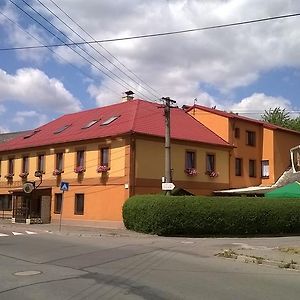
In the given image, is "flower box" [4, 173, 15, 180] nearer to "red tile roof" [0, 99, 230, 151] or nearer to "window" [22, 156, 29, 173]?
"window" [22, 156, 29, 173]

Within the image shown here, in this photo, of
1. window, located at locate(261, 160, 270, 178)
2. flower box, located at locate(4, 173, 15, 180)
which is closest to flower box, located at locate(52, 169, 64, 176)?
flower box, located at locate(4, 173, 15, 180)

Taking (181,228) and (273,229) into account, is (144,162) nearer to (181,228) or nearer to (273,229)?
(181,228)

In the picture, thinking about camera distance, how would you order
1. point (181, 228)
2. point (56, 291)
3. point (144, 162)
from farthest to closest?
point (144, 162)
point (181, 228)
point (56, 291)

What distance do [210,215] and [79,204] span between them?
11625 millimetres

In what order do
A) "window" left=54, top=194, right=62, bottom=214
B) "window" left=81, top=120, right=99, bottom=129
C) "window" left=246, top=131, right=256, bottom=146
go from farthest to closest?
"window" left=246, top=131, right=256, bottom=146
"window" left=81, top=120, right=99, bottom=129
"window" left=54, top=194, right=62, bottom=214

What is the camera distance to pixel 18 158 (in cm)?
4141

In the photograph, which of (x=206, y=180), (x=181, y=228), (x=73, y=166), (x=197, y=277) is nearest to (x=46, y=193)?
(x=73, y=166)

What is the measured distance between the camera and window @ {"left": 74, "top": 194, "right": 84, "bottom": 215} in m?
34.6

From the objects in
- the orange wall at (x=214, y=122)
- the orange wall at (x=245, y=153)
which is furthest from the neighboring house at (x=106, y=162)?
the orange wall at (x=245, y=153)

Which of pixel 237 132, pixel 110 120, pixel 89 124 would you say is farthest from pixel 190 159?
pixel 89 124

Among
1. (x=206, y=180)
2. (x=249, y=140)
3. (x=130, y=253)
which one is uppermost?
(x=249, y=140)

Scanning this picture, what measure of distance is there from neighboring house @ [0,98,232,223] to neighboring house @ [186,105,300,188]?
3.38 ft

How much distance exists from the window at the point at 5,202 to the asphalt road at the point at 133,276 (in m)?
26.0

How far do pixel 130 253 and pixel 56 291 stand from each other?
7.62 metres
